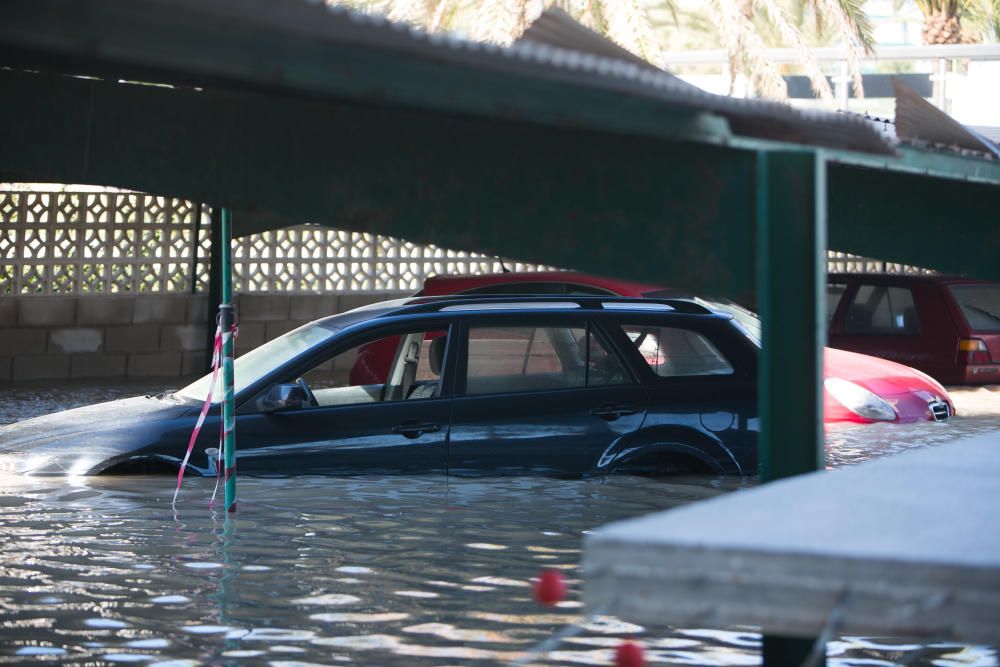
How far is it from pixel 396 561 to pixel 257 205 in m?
2.95

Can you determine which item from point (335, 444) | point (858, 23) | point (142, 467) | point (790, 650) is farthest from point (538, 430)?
point (858, 23)

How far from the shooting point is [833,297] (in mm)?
16516

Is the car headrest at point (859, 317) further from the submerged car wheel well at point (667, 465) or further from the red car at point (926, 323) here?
the submerged car wheel well at point (667, 465)

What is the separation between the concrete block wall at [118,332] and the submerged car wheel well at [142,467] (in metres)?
8.01

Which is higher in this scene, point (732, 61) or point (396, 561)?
point (732, 61)

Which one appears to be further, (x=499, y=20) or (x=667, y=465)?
(x=499, y=20)

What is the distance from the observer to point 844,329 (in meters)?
16.1

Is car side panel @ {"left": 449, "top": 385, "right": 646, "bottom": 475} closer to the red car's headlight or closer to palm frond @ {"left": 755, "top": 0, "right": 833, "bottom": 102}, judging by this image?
the red car's headlight

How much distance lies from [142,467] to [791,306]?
17.3 feet

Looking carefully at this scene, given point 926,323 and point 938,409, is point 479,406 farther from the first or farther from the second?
point 926,323

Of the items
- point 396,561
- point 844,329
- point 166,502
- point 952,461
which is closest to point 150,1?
point 952,461

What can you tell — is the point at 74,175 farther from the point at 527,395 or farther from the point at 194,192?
the point at 527,395

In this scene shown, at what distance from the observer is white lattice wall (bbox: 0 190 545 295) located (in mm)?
16641

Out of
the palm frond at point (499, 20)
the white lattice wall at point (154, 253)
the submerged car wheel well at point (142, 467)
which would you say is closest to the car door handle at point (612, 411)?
the submerged car wheel well at point (142, 467)
